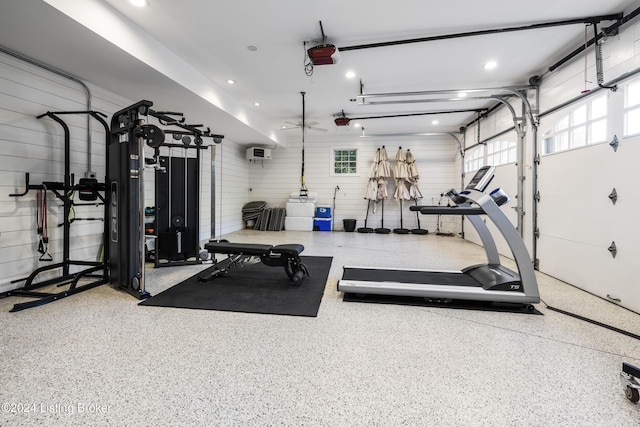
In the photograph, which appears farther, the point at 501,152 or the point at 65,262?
the point at 501,152

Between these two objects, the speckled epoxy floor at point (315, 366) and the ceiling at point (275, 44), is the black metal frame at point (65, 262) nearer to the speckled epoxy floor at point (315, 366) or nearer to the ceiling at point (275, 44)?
the speckled epoxy floor at point (315, 366)

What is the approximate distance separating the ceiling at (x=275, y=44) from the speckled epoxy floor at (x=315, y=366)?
2.69m

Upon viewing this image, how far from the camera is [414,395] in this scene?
150 cm

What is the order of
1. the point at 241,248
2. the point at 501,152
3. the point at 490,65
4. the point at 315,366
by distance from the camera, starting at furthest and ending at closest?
1. the point at 501,152
2. the point at 490,65
3. the point at 241,248
4. the point at 315,366

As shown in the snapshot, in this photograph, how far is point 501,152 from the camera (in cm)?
538

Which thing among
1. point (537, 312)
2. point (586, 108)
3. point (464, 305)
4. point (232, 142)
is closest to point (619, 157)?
point (586, 108)

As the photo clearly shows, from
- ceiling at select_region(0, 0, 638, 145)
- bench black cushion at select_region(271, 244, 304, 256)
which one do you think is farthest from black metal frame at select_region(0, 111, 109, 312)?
bench black cushion at select_region(271, 244, 304, 256)

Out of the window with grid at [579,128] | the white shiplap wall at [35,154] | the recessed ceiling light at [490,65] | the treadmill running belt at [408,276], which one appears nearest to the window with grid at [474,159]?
the window with grid at [579,128]

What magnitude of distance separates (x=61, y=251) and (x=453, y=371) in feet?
15.3

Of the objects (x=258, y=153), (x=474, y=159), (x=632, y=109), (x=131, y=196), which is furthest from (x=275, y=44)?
(x=474, y=159)

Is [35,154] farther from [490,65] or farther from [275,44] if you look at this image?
[490,65]

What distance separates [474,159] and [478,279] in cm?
484

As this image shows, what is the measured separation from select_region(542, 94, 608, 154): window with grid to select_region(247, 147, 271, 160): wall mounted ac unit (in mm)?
6829

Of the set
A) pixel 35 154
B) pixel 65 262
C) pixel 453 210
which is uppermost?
pixel 35 154
